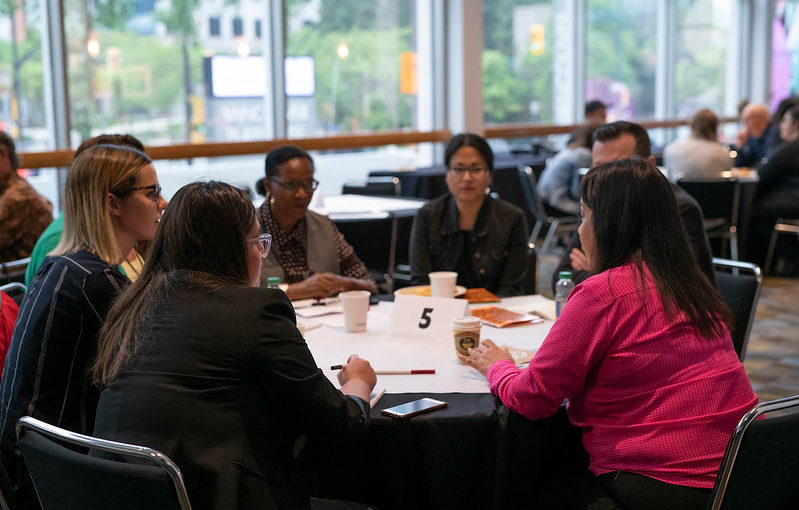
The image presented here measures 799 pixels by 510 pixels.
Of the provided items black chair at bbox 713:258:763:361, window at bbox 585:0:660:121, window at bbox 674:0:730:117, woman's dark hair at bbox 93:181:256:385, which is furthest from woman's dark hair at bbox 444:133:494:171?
window at bbox 674:0:730:117

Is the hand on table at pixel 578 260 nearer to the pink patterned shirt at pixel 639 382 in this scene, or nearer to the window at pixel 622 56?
the pink patterned shirt at pixel 639 382

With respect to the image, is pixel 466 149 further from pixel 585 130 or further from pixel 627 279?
pixel 585 130

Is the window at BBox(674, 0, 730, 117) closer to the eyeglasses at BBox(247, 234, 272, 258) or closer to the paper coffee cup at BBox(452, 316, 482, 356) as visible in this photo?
the paper coffee cup at BBox(452, 316, 482, 356)

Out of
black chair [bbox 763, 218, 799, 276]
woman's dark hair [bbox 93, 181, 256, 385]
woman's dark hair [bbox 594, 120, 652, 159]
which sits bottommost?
black chair [bbox 763, 218, 799, 276]

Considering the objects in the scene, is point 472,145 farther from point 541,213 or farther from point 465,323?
point 541,213

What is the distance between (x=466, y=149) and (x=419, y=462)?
82.8 inches

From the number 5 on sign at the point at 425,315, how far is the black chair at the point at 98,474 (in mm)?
1235

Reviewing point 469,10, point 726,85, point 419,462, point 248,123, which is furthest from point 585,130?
point 726,85

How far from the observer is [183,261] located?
1926mm

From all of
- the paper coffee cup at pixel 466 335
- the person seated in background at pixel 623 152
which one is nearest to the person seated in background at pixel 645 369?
the paper coffee cup at pixel 466 335

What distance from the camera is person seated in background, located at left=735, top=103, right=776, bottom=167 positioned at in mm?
9398

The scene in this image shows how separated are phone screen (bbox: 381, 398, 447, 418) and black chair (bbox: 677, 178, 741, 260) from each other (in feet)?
17.2

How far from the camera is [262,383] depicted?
188 cm

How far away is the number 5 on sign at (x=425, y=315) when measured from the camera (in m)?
2.79
